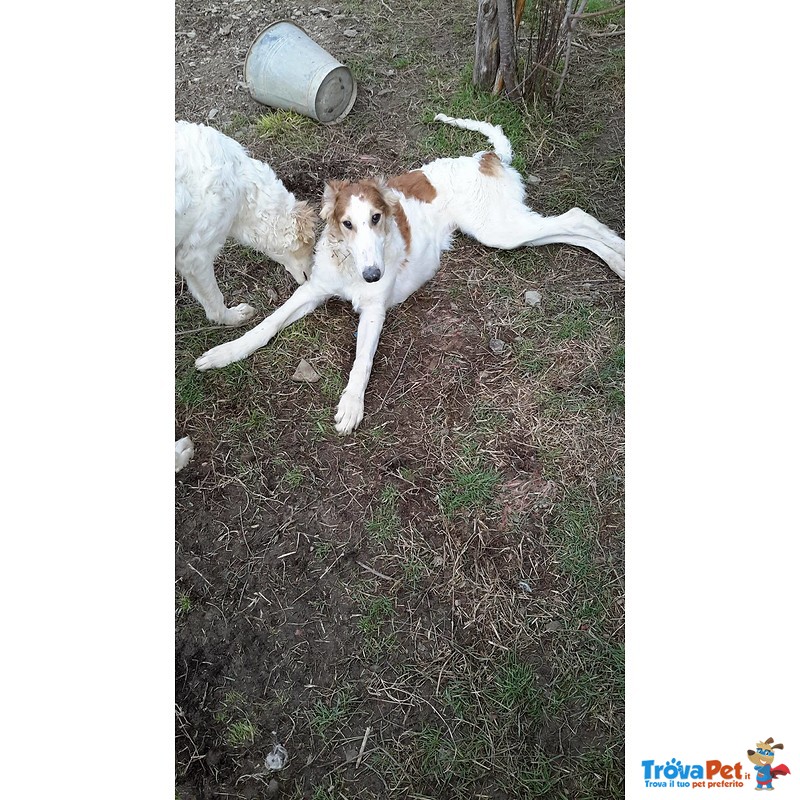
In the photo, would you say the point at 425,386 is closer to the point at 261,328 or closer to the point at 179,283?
the point at 261,328

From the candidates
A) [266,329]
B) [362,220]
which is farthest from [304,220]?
[266,329]

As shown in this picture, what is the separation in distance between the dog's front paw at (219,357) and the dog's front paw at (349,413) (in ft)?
2.22

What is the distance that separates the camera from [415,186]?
3658 mm

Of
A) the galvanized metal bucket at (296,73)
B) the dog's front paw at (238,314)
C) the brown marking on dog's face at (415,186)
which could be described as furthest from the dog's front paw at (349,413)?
the galvanized metal bucket at (296,73)

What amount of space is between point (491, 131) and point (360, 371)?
2.13 metres

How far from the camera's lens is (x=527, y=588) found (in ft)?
8.32

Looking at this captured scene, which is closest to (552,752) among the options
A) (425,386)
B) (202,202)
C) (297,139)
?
(425,386)

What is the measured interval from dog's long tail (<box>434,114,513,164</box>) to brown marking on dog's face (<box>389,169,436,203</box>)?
0.59m

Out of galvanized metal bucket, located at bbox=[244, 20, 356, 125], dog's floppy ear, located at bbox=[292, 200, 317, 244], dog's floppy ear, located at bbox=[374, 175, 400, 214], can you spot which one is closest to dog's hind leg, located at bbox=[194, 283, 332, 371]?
dog's floppy ear, located at bbox=[292, 200, 317, 244]

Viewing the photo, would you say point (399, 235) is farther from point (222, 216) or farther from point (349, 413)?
point (349, 413)

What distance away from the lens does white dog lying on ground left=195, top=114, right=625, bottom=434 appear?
10.2ft
